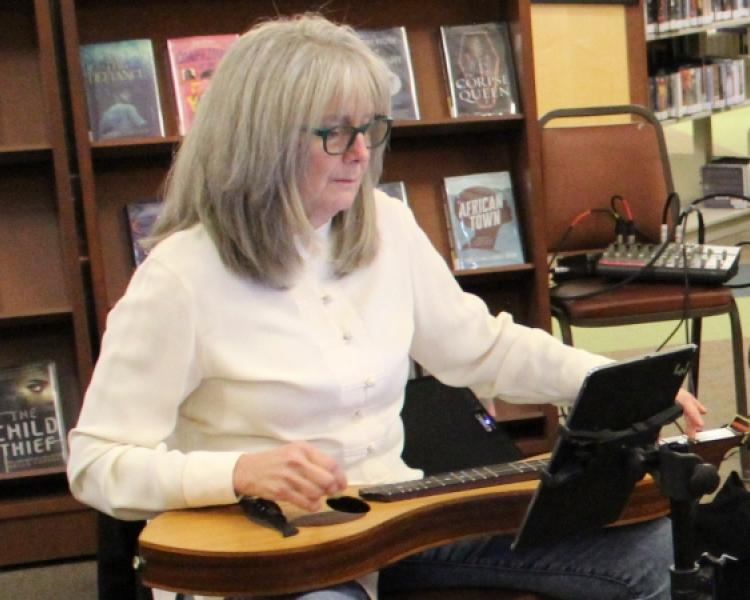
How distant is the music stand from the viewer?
1.23 metres

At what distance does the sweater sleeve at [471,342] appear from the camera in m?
A: 1.80

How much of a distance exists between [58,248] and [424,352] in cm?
138

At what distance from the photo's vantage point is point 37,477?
2932mm

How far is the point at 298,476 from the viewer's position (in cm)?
140

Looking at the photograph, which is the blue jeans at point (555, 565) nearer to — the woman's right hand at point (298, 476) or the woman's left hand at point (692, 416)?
the woman's left hand at point (692, 416)

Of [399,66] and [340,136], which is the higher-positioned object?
[399,66]

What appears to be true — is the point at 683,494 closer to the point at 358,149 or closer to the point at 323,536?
the point at 323,536

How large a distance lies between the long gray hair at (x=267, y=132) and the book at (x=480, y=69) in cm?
151

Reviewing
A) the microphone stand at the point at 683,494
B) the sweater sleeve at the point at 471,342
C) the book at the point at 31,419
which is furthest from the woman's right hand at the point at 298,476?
the book at the point at 31,419

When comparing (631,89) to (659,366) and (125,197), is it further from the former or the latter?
(659,366)

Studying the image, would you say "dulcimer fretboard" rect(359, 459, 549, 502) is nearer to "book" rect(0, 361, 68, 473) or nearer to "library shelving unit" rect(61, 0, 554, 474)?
"library shelving unit" rect(61, 0, 554, 474)

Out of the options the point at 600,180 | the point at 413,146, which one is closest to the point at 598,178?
the point at 600,180

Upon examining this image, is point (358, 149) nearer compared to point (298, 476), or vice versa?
point (298, 476)

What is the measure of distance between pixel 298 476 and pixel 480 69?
6.29 ft
